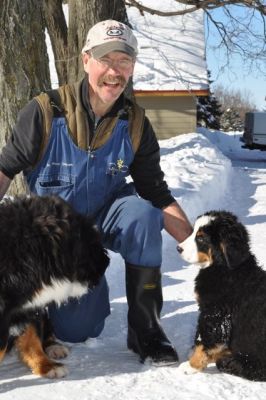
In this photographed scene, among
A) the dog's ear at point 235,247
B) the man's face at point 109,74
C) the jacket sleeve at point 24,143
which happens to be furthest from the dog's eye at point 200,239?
the jacket sleeve at point 24,143

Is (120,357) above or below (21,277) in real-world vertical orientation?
below

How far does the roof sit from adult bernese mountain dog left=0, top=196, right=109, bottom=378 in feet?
57.8

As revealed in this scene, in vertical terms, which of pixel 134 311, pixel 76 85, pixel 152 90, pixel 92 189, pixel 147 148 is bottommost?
pixel 134 311

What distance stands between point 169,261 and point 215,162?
8.14 m

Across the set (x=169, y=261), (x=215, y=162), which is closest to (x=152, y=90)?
(x=215, y=162)

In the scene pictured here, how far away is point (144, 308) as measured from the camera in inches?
130

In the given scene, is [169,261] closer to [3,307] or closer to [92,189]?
[92,189]

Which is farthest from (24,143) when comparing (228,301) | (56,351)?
(228,301)

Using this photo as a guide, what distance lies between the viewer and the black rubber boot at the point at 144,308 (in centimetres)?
325

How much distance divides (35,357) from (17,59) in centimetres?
420

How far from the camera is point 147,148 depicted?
3.59 metres

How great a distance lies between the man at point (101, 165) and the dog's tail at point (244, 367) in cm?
36

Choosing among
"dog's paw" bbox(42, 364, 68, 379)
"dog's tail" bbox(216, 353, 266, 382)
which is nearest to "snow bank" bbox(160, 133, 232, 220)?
"dog's tail" bbox(216, 353, 266, 382)

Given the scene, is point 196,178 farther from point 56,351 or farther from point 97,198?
point 56,351
